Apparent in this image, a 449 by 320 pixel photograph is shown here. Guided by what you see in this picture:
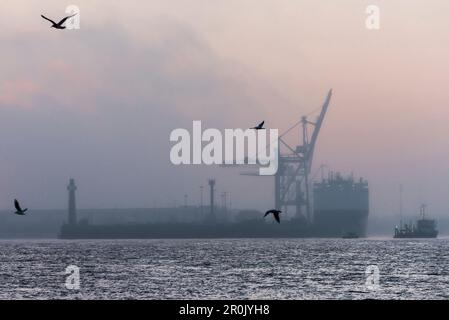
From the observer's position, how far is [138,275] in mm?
84625

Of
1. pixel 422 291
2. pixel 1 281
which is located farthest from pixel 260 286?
pixel 1 281
